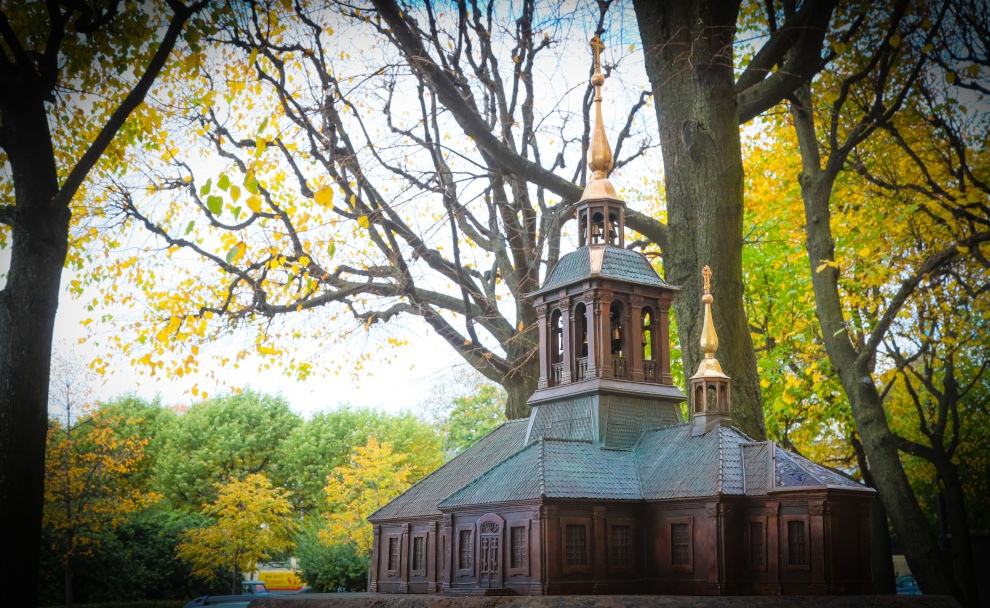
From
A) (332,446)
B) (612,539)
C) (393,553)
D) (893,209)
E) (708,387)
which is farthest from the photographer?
(332,446)

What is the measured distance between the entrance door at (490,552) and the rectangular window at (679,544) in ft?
8.18

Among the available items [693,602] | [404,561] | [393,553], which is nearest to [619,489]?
[693,602]

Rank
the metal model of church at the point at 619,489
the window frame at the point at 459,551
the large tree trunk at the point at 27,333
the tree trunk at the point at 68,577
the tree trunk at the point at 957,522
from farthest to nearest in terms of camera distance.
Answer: the tree trunk at the point at 68,577
the tree trunk at the point at 957,522
the window frame at the point at 459,551
the metal model of church at the point at 619,489
the large tree trunk at the point at 27,333

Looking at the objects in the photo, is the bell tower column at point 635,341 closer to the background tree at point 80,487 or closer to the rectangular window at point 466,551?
the rectangular window at point 466,551

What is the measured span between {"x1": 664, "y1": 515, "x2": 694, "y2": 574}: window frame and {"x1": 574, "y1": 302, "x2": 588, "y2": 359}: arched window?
11.2 ft

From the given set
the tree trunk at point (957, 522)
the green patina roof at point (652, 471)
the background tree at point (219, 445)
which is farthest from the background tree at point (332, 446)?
the green patina roof at point (652, 471)

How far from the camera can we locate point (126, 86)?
1543cm

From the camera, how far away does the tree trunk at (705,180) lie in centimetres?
1675

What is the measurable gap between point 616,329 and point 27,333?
9.13 meters

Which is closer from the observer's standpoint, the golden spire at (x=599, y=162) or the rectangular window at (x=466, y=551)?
the rectangular window at (x=466, y=551)

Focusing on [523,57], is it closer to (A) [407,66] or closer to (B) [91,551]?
(A) [407,66]

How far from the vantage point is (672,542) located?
540 inches

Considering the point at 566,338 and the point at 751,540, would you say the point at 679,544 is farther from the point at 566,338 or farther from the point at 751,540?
the point at 566,338

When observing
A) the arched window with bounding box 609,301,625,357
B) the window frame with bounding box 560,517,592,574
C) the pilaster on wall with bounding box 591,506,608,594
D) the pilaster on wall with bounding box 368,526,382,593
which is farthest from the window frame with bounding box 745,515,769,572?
the pilaster on wall with bounding box 368,526,382,593
